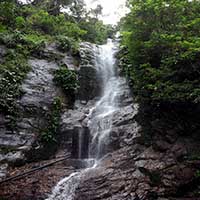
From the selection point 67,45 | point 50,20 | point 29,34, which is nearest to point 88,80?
point 67,45

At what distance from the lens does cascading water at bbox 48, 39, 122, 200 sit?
6.76 metres

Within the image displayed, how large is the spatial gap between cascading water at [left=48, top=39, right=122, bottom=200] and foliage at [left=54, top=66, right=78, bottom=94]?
1.26 metres

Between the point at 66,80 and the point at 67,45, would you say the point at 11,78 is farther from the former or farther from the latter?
the point at 67,45

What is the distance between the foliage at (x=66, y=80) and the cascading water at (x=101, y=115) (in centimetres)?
126

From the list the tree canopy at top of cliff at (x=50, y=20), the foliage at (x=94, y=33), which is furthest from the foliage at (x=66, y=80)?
the foliage at (x=94, y=33)

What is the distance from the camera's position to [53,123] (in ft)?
32.9

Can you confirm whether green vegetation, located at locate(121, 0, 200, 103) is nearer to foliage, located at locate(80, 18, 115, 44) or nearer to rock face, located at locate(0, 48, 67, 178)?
rock face, located at locate(0, 48, 67, 178)

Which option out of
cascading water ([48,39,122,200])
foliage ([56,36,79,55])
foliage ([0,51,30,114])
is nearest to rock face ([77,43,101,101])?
cascading water ([48,39,122,200])

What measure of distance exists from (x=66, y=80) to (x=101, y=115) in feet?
8.65

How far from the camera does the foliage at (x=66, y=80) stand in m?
11.9

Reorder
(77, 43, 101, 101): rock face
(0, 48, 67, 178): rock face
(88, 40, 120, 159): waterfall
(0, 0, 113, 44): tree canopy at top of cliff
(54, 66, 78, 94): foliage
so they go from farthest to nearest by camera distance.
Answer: (0, 0, 113, 44): tree canopy at top of cliff < (77, 43, 101, 101): rock face < (54, 66, 78, 94): foliage < (88, 40, 120, 159): waterfall < (0, 48, 67, 178): rock face

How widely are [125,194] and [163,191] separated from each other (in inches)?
31.8

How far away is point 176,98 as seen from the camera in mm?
7012

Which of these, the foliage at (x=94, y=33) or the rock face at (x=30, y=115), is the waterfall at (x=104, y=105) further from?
the foliage at (x=94, y=33)
